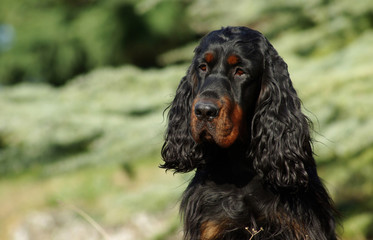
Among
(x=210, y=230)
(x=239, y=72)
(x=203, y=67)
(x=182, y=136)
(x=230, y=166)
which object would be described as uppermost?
(x=203, y=67)

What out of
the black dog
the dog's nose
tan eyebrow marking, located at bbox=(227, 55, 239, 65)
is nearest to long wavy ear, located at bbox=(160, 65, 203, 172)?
the black dog

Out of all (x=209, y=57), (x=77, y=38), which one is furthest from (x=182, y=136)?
(x=77, y=38)

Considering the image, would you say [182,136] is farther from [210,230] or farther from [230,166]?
[210,230]

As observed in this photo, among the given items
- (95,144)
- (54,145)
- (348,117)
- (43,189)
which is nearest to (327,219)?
(348,117)

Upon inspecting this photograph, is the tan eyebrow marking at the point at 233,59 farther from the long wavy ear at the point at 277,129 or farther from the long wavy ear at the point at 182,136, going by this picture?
the long wavy ear at the point at 182,136

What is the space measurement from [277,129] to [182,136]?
23.7 inches

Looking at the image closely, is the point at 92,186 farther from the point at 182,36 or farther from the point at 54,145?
the point at 182,36

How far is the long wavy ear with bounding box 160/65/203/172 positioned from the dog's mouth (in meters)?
0.44

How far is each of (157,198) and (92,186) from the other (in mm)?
1102

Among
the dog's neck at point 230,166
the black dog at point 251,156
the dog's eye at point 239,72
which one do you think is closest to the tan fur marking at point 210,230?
the black dog at point 251,156

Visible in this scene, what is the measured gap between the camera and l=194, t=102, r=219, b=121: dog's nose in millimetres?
2805

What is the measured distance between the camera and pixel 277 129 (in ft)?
10.5

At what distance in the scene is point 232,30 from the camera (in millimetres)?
3250

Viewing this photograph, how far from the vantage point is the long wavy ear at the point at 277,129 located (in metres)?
3.13
